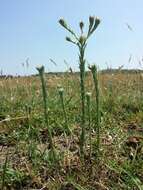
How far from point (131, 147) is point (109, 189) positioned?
0.67 meters

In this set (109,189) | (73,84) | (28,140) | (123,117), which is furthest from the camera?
(73,84)

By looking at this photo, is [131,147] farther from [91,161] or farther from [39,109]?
[39,109]

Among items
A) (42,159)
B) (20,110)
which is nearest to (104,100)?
(20,110)

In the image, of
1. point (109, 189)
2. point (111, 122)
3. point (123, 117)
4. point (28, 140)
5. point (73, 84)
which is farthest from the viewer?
point (73, 84)

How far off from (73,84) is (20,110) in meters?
1.31

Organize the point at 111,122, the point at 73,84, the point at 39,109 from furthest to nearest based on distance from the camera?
1. the point at 73,84
2. the point at 39,109
3. the point at 111,122

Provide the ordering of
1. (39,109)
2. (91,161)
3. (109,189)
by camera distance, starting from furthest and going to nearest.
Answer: (39,109), (91,161), (109,189)

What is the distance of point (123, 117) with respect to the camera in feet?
15.8

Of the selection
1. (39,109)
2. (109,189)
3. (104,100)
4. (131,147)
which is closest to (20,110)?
(39,109)

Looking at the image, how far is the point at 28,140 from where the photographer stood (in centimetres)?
404

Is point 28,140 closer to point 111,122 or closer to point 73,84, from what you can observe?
point 111,122

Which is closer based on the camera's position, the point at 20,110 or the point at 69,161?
the point at 69,161

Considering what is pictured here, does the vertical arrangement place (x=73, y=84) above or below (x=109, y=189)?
above

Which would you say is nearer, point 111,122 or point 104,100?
point 111,122
